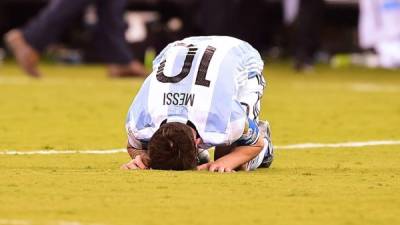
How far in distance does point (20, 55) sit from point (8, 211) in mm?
7162

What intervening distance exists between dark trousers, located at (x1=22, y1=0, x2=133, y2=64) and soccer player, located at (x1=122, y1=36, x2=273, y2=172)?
18.0ft

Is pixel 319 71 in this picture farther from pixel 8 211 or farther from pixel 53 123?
pixel 8 211

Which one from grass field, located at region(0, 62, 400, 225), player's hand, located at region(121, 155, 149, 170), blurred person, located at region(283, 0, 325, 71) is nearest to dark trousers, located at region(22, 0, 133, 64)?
grass field, located at region(0, 62, 400, 225)

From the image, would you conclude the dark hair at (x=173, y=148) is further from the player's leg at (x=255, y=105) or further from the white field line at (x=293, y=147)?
the white field line at (x=293, y=147)

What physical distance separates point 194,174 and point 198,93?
35 cm

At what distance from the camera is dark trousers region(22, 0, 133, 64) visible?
1198cm

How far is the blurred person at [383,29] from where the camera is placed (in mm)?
15602

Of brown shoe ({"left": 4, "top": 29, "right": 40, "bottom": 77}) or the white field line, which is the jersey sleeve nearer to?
the white field line

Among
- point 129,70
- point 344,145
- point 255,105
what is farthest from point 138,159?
point 129,70

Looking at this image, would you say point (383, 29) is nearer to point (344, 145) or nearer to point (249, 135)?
point (344, 145)

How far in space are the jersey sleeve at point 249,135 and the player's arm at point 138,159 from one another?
0.40 meters

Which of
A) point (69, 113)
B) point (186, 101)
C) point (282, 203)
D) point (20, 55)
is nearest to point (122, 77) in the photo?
point (20, 55)

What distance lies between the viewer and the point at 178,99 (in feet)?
20.4

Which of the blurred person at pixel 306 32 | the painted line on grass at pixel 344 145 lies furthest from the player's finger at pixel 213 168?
the blurred person at pixel 306 32
